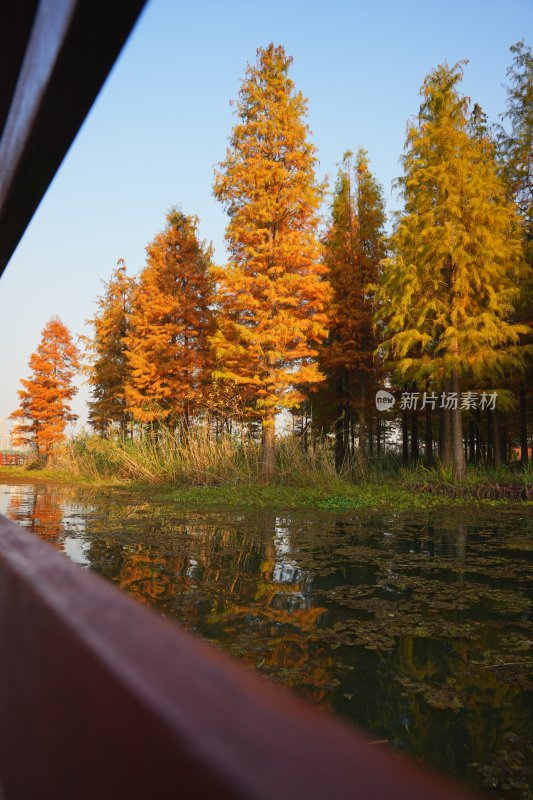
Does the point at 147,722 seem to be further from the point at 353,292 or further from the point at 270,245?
the point at 353,292

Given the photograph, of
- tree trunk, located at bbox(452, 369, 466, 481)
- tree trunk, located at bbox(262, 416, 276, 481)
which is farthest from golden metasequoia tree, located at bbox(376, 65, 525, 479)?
tree trunk, located at bbox(262, 416, 276, 481)

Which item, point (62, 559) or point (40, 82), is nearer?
point (62, 559)

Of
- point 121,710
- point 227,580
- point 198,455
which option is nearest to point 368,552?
point 227,580

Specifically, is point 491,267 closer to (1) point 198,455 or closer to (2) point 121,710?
(1) point 198,455

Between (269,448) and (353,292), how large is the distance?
6649 mm

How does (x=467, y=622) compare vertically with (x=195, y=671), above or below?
below

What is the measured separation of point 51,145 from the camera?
1.07 m

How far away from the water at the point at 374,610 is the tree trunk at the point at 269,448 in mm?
5200

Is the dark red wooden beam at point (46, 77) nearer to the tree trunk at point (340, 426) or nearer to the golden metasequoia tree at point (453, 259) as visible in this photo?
the golden metasequoia tree at point (453, 259)

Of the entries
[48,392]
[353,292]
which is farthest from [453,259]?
[48,392]

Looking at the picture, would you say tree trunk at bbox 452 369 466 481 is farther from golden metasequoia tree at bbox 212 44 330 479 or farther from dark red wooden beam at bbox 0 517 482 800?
dark red wooden beam at bbox 0 517 482 800

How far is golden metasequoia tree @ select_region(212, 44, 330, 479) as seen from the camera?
14234mm

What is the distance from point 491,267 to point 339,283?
16.6ft

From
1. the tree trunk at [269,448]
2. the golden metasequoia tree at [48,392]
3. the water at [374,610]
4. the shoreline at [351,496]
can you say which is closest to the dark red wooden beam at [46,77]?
the water at [374,610]
